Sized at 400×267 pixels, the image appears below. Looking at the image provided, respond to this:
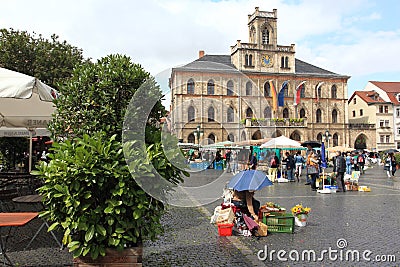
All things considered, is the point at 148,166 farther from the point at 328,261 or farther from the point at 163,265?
the point at 328,261

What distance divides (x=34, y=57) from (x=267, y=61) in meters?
43.6

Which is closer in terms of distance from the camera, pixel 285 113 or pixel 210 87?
pixel 210 87

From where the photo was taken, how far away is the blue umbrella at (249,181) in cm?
776

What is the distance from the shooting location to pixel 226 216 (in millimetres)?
7949

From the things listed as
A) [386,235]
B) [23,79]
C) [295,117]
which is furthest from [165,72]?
[295,117]

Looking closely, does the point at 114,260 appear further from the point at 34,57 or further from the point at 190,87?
the point at 34,57

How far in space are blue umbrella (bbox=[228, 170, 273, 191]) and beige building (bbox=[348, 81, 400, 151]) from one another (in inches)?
2499

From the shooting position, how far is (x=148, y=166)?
4.43m

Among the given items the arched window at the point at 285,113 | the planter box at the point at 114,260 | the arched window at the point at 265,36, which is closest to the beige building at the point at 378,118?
the arched window at the point at 285,113

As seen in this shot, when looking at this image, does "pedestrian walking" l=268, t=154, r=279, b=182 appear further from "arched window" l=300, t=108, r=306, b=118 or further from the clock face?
"arched window" l=300, t=108, r=306, b=118

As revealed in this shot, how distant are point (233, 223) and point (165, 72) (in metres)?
4.20

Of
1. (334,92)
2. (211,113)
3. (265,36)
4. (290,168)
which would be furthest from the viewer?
(334,92)

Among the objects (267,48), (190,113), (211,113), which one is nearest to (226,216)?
(211,113)

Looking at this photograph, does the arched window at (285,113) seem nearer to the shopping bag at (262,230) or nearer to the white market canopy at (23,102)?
the white market canopy at (23,102)
